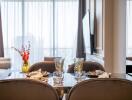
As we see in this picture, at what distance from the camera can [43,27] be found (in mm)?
7020

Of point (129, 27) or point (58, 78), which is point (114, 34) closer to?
point (129, 27)

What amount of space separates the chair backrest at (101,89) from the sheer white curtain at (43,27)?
5.41m

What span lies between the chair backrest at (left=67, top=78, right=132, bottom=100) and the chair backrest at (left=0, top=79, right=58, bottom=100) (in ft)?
0.51

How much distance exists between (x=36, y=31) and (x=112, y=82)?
5620mm

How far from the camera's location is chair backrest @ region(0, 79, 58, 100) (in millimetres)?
1576

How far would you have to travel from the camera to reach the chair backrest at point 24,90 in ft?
5.17

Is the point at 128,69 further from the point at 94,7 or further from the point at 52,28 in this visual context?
the point at 52,28

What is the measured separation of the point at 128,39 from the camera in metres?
3.37

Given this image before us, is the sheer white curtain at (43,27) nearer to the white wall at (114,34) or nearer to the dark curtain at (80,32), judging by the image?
the dark curtain at (80,32)

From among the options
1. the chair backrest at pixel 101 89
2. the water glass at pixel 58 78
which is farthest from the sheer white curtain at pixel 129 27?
the chair backrest at pixel 101 89

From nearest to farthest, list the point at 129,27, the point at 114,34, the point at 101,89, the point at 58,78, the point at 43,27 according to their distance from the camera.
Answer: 1. the point at 101,89
2. the point at 58,78
3. the point at 129,27
4. the point at 114,34
5. the point at 43,27

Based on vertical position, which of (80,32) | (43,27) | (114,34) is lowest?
(114,34)

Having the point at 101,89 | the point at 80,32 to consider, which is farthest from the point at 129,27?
the point at 80,32

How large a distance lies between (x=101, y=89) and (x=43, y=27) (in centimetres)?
558
